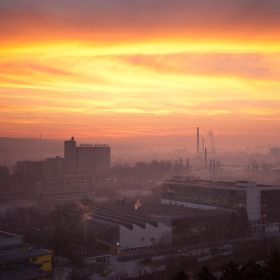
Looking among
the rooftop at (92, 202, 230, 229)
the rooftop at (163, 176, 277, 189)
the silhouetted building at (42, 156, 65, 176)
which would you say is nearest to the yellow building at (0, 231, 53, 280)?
the rooftop at (92, 202, 230, 229)

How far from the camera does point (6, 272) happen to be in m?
5.66

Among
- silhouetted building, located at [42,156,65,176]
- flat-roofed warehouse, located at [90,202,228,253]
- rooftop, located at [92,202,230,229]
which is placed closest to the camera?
flat-roofed warehouse, located at [90,202,228,253]

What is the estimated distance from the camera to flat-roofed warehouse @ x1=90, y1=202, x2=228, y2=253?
27.3 feet

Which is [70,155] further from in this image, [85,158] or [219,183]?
[219,183]

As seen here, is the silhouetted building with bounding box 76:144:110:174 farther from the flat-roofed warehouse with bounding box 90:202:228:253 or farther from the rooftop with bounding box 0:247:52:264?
the rooftop with bounding box 0:247:52:264

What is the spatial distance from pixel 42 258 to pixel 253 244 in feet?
14.8

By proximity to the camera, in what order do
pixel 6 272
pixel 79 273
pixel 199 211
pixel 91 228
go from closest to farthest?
pixel 6 272, pixel 79 273, pixel 91 228, pixel 199 211

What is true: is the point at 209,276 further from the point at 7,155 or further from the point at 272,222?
the point at 7,155

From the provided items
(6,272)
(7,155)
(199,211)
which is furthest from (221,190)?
(7,155)

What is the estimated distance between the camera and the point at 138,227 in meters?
8.49

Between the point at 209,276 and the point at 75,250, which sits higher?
the point at 209,276

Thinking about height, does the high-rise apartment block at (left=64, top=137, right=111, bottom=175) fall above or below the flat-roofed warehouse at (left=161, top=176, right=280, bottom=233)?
above

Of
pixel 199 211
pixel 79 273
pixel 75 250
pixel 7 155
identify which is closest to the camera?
pixel 79 273

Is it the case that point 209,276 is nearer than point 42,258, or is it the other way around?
point 209,276
